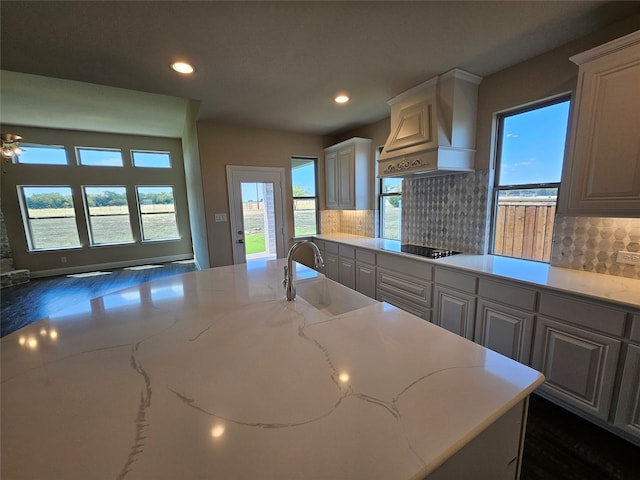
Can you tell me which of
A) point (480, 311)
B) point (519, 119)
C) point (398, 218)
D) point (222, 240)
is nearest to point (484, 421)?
point (480, 311)

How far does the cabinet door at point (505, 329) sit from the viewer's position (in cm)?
180

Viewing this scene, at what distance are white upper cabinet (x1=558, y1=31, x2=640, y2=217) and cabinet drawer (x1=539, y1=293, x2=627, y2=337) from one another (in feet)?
1.92

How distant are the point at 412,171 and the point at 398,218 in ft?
3.76

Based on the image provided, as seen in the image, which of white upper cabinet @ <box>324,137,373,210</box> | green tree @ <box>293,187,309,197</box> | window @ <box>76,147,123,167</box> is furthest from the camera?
window @ <box>76,147,123,167</box>

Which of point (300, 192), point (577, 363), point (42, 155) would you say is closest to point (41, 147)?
point (42, 155)

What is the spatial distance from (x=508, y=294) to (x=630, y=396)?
2.43 feet

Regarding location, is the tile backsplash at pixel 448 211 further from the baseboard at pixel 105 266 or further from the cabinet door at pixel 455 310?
the baseboard at pixel 105 266

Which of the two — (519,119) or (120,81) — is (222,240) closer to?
(120,81)

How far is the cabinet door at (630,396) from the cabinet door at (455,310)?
2.67 feet

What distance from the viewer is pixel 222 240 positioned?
377 cm

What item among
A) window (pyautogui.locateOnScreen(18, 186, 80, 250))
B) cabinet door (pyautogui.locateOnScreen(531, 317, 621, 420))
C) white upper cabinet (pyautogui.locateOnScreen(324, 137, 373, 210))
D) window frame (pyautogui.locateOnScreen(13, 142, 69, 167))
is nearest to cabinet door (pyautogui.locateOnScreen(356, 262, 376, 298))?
white upper cabinet (pyautogui.locateOnScreen(324, 137, 373, 210))

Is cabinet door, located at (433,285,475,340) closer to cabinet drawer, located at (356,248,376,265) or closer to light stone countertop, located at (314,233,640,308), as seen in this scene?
light stone countertop, located at (314,233,640,308)

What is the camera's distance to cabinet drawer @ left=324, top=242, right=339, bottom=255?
149 inches

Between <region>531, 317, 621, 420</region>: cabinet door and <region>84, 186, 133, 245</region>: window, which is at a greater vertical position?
<region>84, 186, 133, 245</region>: window
